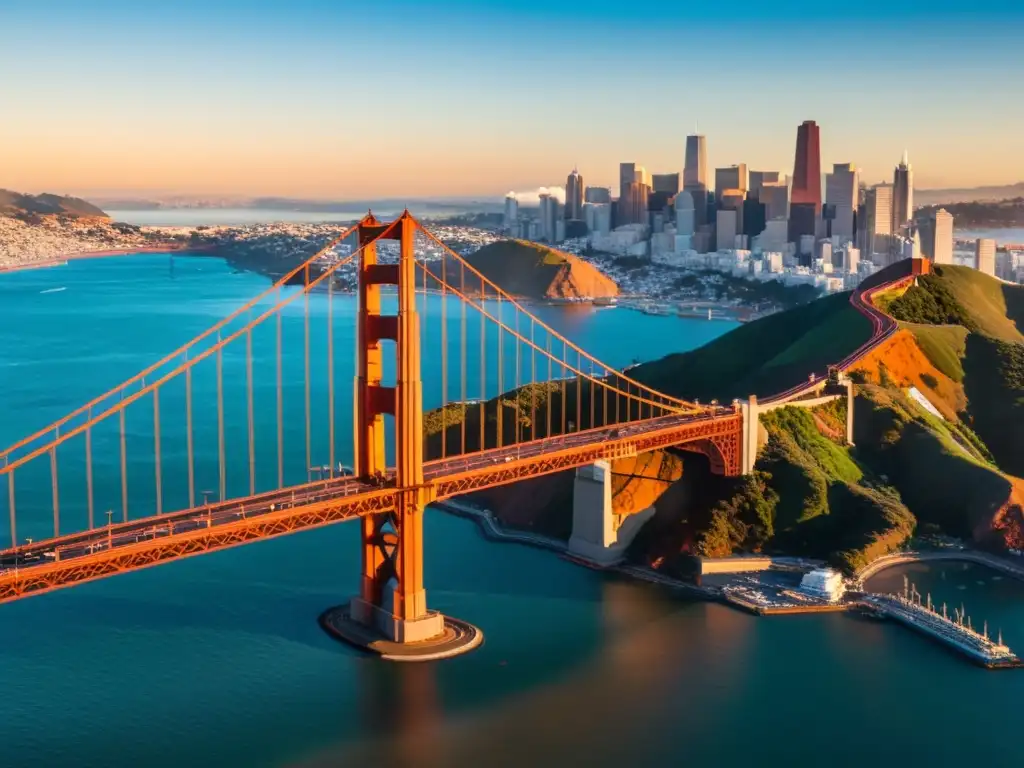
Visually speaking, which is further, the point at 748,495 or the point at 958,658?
the point at 748,495

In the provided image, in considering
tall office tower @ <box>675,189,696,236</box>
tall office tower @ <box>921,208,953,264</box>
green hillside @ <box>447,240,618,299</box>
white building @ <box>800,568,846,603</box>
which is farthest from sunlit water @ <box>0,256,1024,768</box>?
tall office tower @ <box>675,189,696,236</box>

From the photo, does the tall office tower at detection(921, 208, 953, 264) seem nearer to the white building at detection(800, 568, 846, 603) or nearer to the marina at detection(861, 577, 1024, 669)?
the white building at detection(800, 568, 846, 603)

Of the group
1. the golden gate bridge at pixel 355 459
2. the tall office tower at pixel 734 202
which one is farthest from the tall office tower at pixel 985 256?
the golden gate bridge at pixel 355 459

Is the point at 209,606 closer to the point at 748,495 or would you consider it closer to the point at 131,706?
the point at 131,706

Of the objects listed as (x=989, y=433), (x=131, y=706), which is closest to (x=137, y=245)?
(x=989, y=433)

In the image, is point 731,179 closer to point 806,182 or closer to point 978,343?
point 806,182

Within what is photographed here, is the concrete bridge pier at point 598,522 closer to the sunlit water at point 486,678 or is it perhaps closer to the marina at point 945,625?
the sunlit water at point 486,678

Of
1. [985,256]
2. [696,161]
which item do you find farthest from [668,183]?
[985,256]
